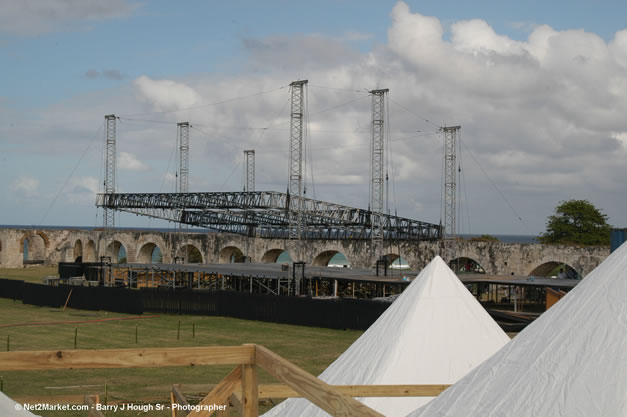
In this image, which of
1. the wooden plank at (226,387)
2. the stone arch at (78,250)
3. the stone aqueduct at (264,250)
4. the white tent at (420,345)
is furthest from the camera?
the stone arch at (78,250)

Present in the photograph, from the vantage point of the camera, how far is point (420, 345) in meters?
8.79

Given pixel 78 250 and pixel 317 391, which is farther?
pixel 78 250

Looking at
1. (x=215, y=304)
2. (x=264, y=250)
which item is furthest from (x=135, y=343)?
(x=264, y=250)

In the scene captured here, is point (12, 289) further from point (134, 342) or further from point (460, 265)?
point (460, 265)

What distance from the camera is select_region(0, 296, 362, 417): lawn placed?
14.7 meters

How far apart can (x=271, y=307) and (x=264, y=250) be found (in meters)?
25.6

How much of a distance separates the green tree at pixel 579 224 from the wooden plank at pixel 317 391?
64528mm

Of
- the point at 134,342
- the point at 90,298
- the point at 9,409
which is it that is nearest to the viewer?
the point at 9,409

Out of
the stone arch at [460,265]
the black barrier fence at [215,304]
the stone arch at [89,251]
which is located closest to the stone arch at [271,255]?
the stone arch at [460,265]

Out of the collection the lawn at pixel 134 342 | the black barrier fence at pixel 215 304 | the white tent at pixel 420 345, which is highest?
the white tent at pixel 420 345

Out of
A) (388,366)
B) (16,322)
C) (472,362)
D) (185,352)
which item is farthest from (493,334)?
(16,322)

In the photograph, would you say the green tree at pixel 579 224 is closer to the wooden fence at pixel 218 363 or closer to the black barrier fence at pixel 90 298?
Answer: the black barrier fence at pixel 90 298

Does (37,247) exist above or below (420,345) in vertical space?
above

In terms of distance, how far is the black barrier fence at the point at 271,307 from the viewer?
25781 mm
